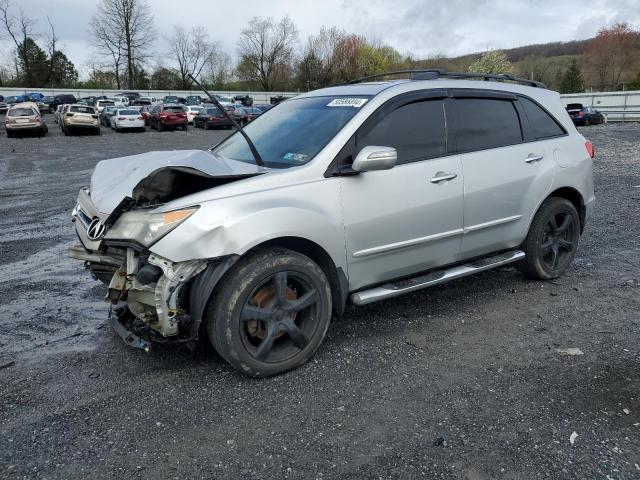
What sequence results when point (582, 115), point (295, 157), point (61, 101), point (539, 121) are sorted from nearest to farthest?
point (295, 157) < point (539, 121) < point (582, 115) < point (61, 101)

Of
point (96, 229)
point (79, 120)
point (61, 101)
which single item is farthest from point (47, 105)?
point (96, 229)

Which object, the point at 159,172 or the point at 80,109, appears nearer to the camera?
the point at 159,172

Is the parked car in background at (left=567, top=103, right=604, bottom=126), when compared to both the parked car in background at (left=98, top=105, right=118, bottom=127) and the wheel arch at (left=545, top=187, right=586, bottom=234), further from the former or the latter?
the wheel arch at (left=545, top=187, right=586, bottom=234)

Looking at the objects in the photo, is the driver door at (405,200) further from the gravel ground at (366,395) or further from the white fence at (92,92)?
the white fence at (92,92)

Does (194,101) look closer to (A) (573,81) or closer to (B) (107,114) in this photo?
(B) (107,114)

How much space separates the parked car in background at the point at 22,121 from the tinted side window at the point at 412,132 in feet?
96.9

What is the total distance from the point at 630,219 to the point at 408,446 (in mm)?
6598

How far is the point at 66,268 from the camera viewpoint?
592 cm

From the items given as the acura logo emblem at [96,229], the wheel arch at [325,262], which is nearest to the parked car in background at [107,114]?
the acura logo emblem at [96,229]

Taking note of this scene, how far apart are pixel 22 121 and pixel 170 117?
373 inches

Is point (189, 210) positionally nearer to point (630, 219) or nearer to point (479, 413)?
point (479, 413)

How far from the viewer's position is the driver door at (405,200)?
370 centimetres

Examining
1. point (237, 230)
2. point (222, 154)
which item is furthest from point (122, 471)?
point (222, 154)

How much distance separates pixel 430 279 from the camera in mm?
Result: 4086
